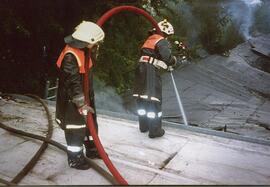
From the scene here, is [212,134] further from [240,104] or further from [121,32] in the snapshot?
[121,32]

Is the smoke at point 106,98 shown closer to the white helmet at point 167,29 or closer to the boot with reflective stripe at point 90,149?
the white helmet at point 167,29

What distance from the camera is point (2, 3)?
7.65 meters

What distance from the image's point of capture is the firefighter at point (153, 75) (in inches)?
224

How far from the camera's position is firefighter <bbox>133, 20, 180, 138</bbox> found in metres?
5.68

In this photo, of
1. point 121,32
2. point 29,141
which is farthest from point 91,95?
point 121,32

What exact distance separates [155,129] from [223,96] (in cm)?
443

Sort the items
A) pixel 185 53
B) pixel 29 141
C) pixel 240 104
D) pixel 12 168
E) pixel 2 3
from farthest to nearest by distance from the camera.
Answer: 1. pixel 185 53
2. pixel 240 104
3. pixel 2 3
4. pixel 29 141
5. pixel 12 168

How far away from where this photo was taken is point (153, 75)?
579 cm

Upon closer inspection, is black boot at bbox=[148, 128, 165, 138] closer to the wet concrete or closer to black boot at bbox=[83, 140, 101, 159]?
black boot at bbox=[83, 140, 101, 159]

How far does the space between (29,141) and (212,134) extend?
3.30 meters

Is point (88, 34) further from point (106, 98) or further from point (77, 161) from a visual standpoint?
point (106, 98)

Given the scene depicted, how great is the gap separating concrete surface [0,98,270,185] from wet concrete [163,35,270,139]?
5.27 feet

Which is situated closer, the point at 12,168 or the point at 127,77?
the point at 12,168

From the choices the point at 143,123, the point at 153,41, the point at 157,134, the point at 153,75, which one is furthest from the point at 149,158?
the point at 153,41
